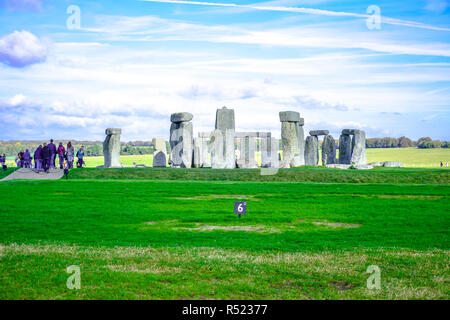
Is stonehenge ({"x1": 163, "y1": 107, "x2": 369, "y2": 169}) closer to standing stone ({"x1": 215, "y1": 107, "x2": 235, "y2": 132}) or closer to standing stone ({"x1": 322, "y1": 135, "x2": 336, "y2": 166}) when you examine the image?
standing stone ({"x1": 215, "y1": 107, "x2": 235, "y2": 132})

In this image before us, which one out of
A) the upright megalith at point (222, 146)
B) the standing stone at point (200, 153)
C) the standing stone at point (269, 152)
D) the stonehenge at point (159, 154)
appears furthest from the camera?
the stonehenge at point (159, 154)

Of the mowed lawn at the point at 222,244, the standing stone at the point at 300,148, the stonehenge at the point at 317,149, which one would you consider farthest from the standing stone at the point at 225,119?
the stonehenge at the point at 317,149

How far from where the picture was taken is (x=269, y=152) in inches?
1309

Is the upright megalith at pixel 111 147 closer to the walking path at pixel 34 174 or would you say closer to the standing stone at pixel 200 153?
the walking path at pixel 34 174

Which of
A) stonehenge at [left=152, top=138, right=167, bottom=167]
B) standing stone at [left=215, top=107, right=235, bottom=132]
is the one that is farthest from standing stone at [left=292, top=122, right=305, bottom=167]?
stonehenge at [left=152, top=138, right=167, bottom=167]

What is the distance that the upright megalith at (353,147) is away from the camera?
37.0 meters

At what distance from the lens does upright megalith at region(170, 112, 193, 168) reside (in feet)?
106

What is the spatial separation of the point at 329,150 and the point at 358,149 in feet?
17.9

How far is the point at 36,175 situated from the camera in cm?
2939

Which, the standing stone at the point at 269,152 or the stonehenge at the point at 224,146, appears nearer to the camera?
the stonehenge at the point at 224,146

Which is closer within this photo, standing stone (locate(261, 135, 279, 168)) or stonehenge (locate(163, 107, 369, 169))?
stonehenge (locate(163, 107, 369, 169))

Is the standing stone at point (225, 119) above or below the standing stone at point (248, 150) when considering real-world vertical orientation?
above

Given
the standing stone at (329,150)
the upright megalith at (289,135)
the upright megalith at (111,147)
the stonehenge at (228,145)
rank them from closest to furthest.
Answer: the stonehenge at (228,145) < the upright megalith at (289,135) < the upright megalith at (111,147) < the standing stone at (329,150)

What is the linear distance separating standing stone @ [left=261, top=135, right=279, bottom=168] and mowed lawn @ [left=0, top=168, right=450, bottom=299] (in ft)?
39.1
